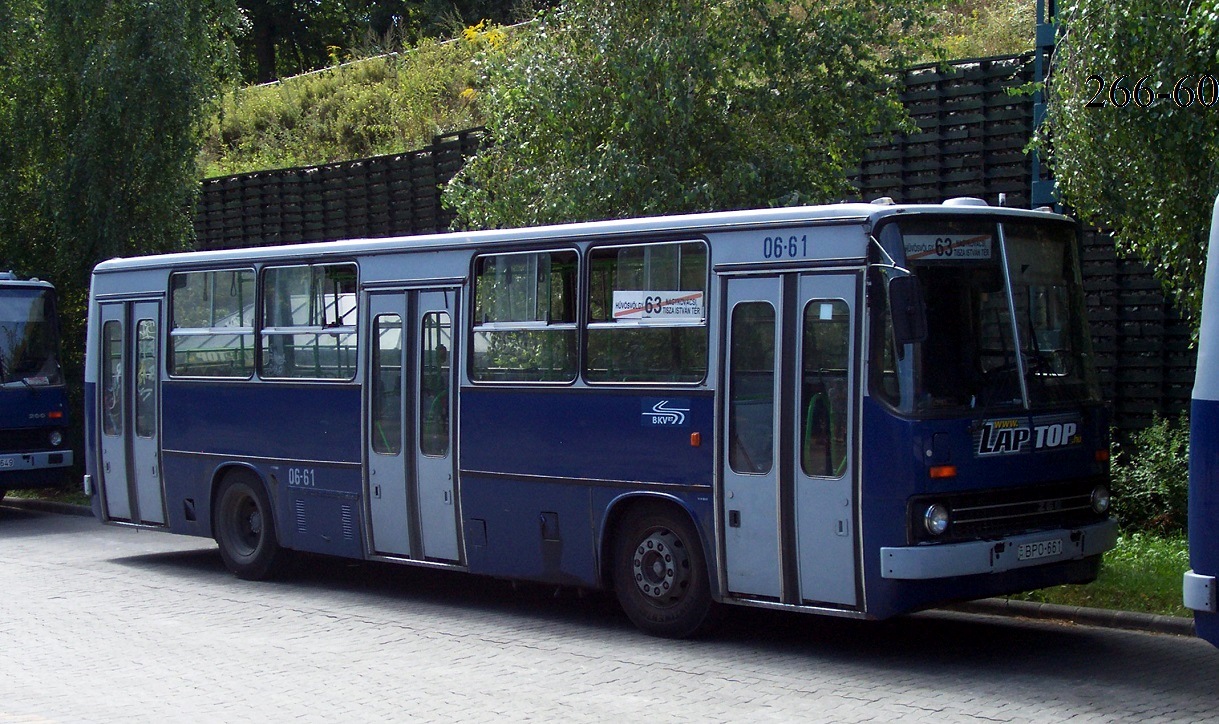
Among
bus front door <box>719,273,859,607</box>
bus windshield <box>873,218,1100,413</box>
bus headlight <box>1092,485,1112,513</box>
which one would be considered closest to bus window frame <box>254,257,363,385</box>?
bus front door <box>719,273,859,607</box>

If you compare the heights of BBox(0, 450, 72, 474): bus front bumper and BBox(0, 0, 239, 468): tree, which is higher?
BBox(0, 0, 239, 468): tree

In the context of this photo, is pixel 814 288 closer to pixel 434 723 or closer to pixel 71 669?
pixel 434 723

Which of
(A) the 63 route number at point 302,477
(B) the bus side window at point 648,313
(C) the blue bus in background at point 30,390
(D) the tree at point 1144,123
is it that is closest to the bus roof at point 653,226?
(B) the bus side window at point 648,313

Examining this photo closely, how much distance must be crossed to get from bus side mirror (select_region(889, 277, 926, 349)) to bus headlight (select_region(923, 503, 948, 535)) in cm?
103

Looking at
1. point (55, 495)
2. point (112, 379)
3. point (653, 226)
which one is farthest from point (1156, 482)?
point (55, 495)

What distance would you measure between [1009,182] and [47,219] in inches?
564

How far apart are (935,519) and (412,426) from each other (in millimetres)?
4783

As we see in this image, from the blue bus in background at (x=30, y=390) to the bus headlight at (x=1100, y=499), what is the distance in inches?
553

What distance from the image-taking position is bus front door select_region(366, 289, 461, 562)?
11.7 m

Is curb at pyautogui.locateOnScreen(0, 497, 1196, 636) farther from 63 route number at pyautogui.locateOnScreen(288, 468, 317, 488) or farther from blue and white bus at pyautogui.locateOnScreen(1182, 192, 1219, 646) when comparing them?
63 route number at pyautogui.locateOnScreen(288, 468, 317, 488)

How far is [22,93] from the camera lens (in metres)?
21.5

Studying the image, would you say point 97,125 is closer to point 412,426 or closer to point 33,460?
point 33,460

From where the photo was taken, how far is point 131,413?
14875mm

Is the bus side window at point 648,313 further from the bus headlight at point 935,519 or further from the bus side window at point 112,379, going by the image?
the bus side window at point 112,379
